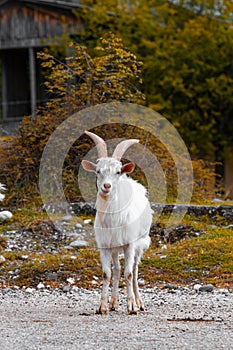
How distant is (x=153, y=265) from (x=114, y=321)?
3.68m

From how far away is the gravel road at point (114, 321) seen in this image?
7.15m

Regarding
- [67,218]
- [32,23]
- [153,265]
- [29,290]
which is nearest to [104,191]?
[29,290]

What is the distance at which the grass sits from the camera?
37.8ft

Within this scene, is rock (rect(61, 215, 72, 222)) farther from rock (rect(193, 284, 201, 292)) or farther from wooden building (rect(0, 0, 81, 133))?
wooden building (rect(0, 0, 81, 133))

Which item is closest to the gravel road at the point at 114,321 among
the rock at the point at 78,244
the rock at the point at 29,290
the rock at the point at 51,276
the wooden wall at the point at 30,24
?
the rock at the point at 29,290

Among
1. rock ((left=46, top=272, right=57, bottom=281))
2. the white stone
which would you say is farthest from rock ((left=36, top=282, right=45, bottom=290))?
rock ((left=46, top=272, right=57, bottom=281))

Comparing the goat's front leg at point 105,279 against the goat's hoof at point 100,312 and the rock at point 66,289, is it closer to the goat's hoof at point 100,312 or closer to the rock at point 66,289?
the goat's hoof at point 100,312

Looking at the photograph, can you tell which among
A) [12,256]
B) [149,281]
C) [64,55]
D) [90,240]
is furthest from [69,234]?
[64,55]

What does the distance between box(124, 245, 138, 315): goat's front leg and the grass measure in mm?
2039

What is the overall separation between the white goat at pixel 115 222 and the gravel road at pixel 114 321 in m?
0.29

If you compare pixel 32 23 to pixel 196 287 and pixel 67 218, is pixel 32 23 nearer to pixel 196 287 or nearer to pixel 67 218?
pixel 67 218

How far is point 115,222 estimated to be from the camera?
9320 mm

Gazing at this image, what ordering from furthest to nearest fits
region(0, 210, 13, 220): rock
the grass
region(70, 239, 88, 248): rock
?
region(0, 210, 13, 220): rock
region(70, 239, 88, 248): rock
the grass

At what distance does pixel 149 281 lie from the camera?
454 inches
